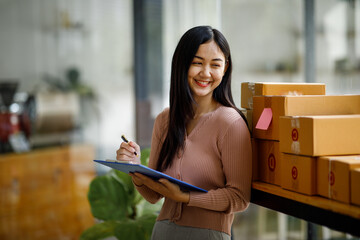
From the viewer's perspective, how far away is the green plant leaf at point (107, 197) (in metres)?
2.69

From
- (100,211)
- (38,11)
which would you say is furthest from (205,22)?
(100,211)

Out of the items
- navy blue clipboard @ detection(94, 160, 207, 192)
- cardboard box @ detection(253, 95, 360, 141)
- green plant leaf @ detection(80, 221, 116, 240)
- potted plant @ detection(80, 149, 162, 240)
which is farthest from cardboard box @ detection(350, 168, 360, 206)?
green plant leaf @ detection(80, 221, 116, 240)

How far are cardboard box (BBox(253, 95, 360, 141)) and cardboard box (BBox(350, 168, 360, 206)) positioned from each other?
0.32 m

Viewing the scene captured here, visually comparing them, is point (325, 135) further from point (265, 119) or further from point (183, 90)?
point (183, 90)

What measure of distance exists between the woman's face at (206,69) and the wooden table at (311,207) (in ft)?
1.30

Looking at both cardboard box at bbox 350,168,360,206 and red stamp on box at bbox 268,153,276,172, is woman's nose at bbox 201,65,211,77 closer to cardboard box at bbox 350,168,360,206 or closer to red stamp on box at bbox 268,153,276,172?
red stamp on box at bbox 268,153,276,172

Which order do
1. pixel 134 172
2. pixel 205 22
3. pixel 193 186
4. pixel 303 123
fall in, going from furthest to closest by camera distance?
1. pixel 205 22
2. pixel 134 172
3. pixel 193 186
4. pixel 303 123

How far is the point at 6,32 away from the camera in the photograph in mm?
3660

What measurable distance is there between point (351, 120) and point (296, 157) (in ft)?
0.68

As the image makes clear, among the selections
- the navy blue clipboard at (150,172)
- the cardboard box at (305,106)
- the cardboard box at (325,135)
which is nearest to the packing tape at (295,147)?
the cardboard box at (325,135)

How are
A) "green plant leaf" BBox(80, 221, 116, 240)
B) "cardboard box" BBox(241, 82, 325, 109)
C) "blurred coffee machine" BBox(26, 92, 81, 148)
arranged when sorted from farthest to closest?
"blurred coffee machine" BBox(26, 92, 81, 148) → "green plant leaf" BBox(80, 221, 116, 240) → "cardboard box" BBox(241, 82, 325, 109)

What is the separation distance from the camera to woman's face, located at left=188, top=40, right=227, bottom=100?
1777mm

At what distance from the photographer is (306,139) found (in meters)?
1.52

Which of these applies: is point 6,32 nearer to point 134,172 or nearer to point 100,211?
point 100,211
